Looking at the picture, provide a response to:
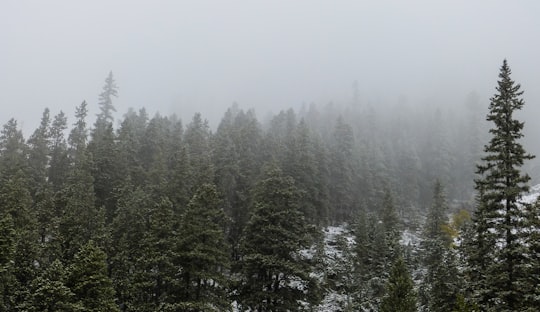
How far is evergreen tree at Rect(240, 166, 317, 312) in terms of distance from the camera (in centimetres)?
2588

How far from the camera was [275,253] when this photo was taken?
87.6 feet

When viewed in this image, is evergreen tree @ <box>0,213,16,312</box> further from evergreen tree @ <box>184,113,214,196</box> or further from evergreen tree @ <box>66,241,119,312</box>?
evergreen tree @ <box>184,113,214,196</box>

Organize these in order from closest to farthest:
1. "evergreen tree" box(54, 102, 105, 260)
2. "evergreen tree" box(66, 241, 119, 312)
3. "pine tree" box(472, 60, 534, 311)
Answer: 1. "pine tree" box(472, 60, 534, 311)
2. "evergreen tree" box(66, 241, 119, 312)
3. "evergreen tree" box(54, 102, 105, 260)

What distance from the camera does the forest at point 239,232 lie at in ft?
72.9

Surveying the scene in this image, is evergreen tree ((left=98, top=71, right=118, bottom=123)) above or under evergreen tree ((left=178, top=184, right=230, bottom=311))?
above

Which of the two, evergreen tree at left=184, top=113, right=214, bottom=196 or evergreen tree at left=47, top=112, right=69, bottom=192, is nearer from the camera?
evergreen tree at left=184, top=113, right=214, bottom=196

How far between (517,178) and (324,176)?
38.8 meters

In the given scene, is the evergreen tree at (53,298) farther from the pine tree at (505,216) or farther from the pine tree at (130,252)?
the pine tree at (505,216)

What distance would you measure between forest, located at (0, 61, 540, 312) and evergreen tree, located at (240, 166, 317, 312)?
0.10 m

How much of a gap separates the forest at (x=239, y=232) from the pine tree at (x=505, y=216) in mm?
78

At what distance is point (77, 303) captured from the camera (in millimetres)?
22656

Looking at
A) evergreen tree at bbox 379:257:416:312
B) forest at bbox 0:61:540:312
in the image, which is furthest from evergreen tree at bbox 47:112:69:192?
evergreen tree at bbox 379:257:416:312

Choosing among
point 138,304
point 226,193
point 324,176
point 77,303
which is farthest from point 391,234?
point 77,303

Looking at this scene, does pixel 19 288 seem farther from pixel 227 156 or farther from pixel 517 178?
pixel 517 178
